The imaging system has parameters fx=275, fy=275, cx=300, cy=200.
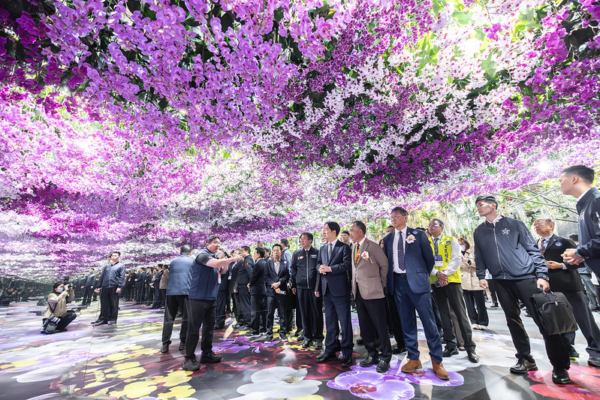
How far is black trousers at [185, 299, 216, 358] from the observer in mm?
4129

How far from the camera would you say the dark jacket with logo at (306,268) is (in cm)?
509

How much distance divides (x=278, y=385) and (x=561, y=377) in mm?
3017

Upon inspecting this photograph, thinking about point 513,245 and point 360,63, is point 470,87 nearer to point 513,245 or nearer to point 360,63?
point 360,63

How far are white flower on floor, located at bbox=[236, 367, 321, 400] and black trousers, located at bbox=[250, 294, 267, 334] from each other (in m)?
2.64

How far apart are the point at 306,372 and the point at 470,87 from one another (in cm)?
449

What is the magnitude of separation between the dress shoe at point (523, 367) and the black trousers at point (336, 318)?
75.9 inches

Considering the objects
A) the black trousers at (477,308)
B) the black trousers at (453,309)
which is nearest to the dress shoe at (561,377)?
the black trousers at (453,309)

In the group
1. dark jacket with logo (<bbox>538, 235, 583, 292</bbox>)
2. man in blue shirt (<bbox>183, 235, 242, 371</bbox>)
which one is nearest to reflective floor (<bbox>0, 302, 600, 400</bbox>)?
man in blue shirt (<bbox>183, 235, 242, 371</bbox>)

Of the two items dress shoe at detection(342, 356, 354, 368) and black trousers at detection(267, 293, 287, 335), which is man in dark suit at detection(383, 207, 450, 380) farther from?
black trousers at detection(267, 293, 287, 335)

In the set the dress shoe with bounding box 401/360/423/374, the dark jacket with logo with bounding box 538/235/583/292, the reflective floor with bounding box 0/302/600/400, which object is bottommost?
the reflective floor with bounding box 0/302/600/400

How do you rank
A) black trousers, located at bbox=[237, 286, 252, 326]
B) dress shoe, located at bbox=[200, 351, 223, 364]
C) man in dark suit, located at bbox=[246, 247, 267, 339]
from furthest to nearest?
black trousers, located at bbox=[237, 286, 252, 326] → man in dark suit, located at bbox=[246, 247, 267, 339] → dress shoe, located at bbox=[200, 351, 223, 364]

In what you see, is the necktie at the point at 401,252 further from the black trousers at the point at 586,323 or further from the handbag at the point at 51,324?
the handbag at the point at 51,324

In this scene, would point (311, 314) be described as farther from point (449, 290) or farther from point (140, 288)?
point (140, 288)

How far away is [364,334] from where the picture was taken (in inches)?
156
